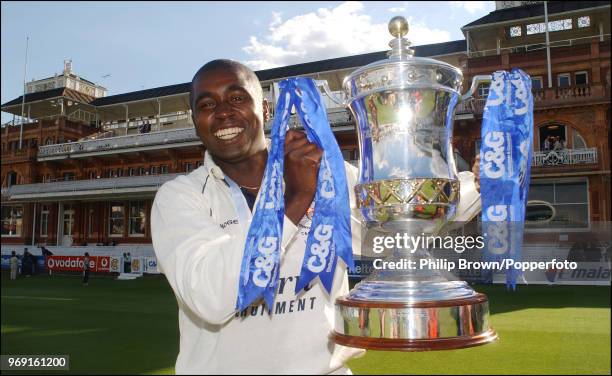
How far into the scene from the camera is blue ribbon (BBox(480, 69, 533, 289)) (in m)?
1.71

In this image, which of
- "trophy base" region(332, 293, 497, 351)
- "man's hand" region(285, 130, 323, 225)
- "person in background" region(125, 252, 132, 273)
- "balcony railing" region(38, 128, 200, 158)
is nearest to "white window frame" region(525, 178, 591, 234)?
"balcony railing" region(38, 128, 200, 158)

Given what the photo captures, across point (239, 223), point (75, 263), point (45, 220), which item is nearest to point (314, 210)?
point (239, 223)

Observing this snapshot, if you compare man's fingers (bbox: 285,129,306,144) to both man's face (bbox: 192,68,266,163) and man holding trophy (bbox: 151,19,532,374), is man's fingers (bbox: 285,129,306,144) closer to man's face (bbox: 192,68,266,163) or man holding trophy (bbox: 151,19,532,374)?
man holding trophy (bbox: 151,19,532,374)

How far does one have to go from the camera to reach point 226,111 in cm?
151

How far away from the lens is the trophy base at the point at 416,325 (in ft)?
4.66

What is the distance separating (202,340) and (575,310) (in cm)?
911

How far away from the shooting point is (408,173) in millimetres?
1617

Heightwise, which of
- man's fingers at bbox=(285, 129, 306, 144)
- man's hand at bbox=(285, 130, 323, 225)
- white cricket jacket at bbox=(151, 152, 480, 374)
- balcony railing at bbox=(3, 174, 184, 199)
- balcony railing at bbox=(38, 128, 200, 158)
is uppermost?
balcony railing at bbox=(38, 128, 200, 158)

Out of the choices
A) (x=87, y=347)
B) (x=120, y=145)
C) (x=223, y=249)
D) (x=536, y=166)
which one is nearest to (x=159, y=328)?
(x=87, y=347)

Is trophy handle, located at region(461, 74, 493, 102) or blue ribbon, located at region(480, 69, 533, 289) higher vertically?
trophy handle, located at region(461, 74, 493, 102)

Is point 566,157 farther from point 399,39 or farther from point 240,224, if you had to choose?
point 240,224

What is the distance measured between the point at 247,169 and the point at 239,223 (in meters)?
0.24

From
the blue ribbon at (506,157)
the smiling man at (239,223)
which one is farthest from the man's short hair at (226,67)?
the blue ribbon at (506,157)

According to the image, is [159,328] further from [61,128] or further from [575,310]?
[61,128]
